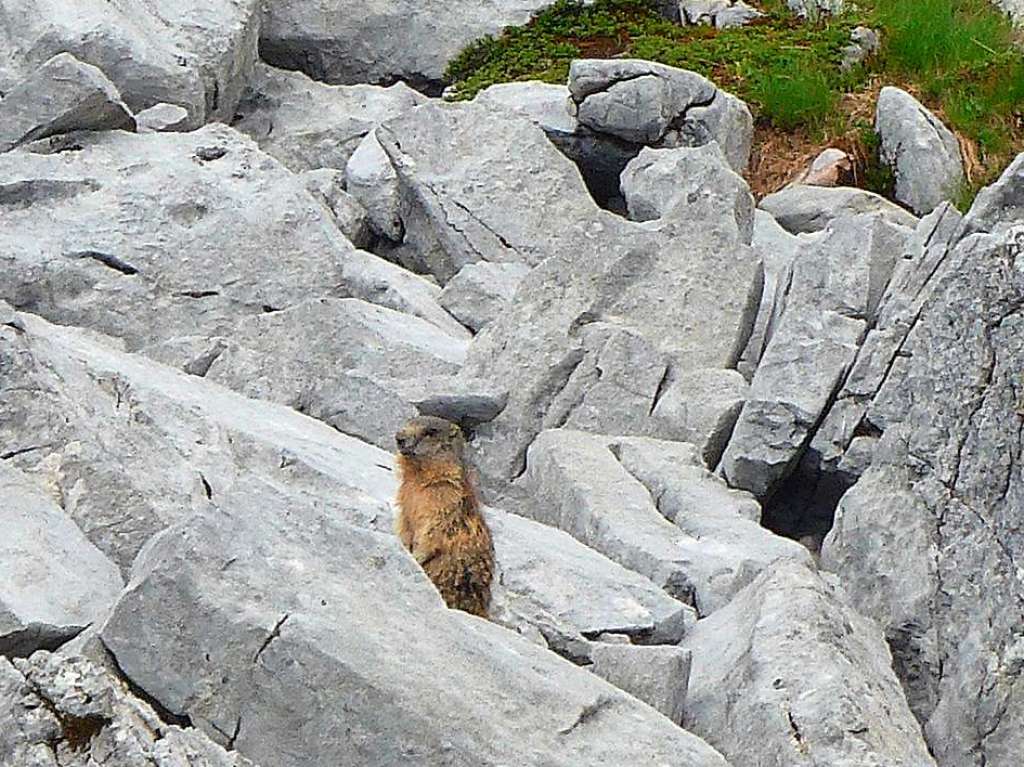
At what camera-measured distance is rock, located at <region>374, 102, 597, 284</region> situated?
18.8m

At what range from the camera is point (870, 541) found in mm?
11109

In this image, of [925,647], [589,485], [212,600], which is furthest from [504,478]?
[212,600]

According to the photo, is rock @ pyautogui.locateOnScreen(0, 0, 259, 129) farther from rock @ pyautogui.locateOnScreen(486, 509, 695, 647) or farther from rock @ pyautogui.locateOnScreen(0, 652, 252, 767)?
rock @ pyautogui.locateOnScreen(0, 652, 252, 767)

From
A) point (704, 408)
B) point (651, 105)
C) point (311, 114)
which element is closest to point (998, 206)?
point (704, 408)

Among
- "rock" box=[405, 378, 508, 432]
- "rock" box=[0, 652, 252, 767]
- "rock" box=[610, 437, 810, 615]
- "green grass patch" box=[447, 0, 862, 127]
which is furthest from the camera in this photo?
"green grass patch" box=[447, 0, 862, 127]

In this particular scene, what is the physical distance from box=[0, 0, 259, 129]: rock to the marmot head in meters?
10.6

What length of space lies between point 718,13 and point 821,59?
331cm

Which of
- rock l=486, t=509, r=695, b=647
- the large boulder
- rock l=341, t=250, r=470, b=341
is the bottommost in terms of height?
rock l=341, t=250, r=470, b=341

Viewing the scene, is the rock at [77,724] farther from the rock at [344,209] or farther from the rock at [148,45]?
the rock at [148,45]

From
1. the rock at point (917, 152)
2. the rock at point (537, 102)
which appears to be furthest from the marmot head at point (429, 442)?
the rock at point (917, 152)

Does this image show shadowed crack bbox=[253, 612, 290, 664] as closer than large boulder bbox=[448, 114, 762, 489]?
Yes

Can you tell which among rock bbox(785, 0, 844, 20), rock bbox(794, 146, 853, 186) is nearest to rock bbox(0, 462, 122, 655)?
rock bbox(794, 146, 853, 186)

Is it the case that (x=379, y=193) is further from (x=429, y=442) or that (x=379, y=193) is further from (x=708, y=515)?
(x=429, y=442)

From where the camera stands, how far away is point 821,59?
2464cm
